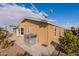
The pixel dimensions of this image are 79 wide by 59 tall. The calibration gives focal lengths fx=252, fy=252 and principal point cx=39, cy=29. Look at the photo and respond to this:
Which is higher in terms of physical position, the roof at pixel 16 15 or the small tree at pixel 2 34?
the roof at pixel 16 15

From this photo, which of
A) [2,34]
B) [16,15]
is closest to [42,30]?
[16,15]

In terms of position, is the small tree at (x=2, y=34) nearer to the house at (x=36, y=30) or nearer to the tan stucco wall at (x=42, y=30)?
the house at (x=36, y=30)

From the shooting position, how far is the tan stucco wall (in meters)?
2.67

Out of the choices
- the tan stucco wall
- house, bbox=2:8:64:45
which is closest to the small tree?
house, bbox=2:8:64:45

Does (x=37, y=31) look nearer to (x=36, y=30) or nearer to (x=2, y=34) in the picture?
(x=36, y=30)

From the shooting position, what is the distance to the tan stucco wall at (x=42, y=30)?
2.67 meters

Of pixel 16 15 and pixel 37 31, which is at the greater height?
pixel 16 15

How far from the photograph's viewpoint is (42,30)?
267 cm

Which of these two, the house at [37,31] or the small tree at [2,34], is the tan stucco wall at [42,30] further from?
the small tree at [2,34]

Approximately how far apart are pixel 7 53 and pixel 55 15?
0.65 metres

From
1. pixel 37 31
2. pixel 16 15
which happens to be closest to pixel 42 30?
pixel 37 31

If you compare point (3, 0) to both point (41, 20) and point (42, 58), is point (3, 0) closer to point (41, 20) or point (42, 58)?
point (41, 20)

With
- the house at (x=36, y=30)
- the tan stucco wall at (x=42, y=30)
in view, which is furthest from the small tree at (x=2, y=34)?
the tan stucco wall at (x=42, y=30)

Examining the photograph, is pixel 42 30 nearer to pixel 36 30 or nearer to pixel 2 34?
pixel 36 30
